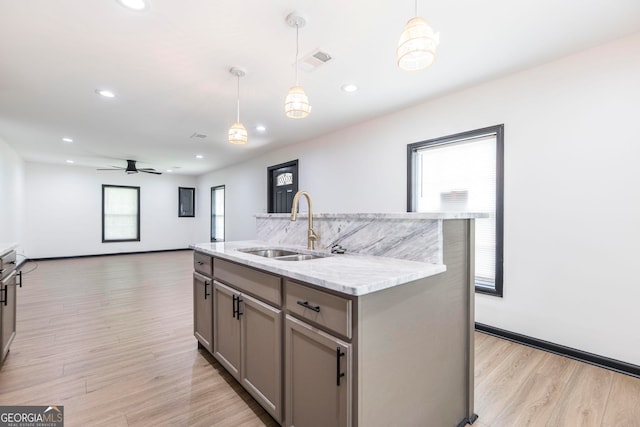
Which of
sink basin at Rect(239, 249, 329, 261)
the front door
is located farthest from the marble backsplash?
the front door

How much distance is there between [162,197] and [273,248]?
852cm

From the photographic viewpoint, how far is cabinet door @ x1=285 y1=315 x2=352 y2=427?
123 centimetres

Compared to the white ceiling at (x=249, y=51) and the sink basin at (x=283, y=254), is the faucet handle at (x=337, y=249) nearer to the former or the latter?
the sink basin at (x=283, y=254)

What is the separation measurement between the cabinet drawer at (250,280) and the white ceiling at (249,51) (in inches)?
68.6

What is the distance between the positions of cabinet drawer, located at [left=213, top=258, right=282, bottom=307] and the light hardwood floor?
76cm

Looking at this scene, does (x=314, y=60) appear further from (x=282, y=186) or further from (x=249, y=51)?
(x=282, y=186)

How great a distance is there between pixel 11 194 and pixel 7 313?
5117 mm

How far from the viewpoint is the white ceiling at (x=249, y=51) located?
200 cm

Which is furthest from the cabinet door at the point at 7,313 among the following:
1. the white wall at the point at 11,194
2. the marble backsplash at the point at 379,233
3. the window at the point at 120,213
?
the window at the point at 120,213

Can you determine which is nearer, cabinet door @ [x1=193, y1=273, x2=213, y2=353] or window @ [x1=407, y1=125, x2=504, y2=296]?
cabinet door @ [x1=193, y1=273, x2=213, y2=353]

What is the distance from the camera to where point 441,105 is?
347 centimetres

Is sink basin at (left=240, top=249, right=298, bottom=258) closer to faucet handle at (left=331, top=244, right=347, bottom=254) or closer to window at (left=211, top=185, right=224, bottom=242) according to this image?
faucet handle at (left=331, top=244, right=347, bottom=254)

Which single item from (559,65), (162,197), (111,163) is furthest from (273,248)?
(162,197)

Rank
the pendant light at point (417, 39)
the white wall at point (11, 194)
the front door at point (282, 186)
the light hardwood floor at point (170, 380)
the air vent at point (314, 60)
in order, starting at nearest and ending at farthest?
the pendant light at point (417, 39) → the light hardwood floor at point (170, 380) → the air vent at point (314, 60) → the white wall at point (11, 194) → the front door at point (282, 186)
